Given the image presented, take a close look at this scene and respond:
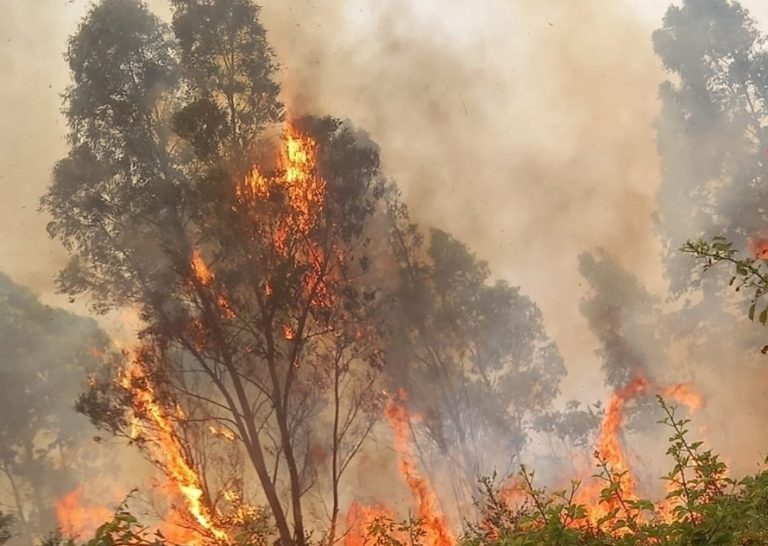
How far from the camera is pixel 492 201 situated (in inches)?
1004

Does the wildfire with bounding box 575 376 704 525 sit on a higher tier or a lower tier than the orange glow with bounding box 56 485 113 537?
lower

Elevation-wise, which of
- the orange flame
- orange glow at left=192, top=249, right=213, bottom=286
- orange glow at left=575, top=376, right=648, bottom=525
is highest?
the orange flame

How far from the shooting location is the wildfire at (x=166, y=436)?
1273cm

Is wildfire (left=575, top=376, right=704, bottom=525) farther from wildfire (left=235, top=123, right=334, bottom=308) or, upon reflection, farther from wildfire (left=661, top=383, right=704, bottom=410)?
wildfire (left=235, top=123, right=334, bottom=308)

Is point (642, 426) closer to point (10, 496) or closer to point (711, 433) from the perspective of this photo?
point (711, 433)

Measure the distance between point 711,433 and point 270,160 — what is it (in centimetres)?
1953

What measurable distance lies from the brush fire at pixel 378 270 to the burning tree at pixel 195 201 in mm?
67

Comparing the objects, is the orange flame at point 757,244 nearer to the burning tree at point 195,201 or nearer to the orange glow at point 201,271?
the burning tree at point 195,201

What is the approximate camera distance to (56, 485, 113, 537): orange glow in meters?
23.7

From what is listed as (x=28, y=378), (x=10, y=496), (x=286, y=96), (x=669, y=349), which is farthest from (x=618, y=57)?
(x=10, y=496)

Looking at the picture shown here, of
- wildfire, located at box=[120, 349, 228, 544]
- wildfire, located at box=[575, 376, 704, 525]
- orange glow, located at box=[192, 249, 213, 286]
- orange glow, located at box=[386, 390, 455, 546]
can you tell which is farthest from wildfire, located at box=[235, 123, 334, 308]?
wildfire, located at box=[575, 376, 704, 525]

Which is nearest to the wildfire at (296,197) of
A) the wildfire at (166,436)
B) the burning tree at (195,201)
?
the burning tree at (195,201)

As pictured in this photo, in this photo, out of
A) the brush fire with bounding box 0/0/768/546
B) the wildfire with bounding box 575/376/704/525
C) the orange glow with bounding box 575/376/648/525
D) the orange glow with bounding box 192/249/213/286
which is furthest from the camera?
the wildfire with bounding box 575/376/704/525

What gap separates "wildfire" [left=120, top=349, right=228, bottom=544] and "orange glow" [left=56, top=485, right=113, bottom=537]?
11946 mm
